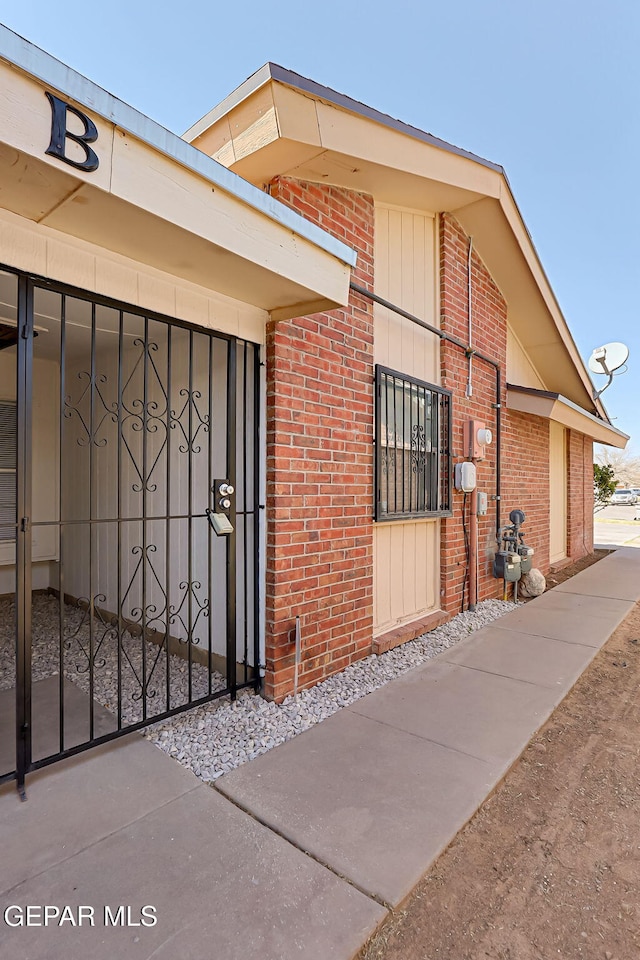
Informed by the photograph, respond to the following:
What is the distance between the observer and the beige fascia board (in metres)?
1.38

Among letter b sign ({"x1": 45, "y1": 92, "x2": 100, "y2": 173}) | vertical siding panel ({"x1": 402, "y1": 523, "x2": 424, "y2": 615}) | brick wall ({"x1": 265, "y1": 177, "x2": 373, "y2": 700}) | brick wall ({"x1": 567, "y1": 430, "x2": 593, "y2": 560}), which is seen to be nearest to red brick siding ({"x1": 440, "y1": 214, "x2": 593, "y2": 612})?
vertical siding panel ({"x1": 402, "y1": 523, "x2": 424, "y2": 615})

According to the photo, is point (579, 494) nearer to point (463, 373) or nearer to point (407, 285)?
point (463, 373)

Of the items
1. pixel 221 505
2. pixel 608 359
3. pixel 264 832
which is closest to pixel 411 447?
pixel 221 505

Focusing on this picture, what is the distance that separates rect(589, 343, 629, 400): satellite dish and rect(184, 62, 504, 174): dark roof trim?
20.8ft

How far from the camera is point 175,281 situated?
241 cm

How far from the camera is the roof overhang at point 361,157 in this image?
2.67 metres

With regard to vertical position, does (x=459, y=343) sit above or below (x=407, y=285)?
below

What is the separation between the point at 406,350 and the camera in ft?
13.7

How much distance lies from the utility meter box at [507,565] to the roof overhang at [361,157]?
3148 mm

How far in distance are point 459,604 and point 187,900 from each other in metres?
3.90

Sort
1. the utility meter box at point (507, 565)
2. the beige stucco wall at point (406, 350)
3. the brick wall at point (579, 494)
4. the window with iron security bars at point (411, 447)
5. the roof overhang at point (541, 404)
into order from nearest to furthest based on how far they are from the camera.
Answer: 1. the window with iron security bars at point (411, 447)
2. the beige stucco wall at point (406, 350)
3. the utility meter box at point (507, 565)
4. the roof overhang at point (541, 404)
5. the brick wall at point (579, 494)

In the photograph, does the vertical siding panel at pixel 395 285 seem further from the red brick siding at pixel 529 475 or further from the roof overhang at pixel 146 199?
the red brick siding at pixel 529 475

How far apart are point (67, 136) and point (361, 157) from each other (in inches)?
87.8

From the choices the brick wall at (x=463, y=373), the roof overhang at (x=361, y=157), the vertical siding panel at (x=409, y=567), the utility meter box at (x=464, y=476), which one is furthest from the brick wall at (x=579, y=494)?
the vertical siding panel at (x=409, y=567)
